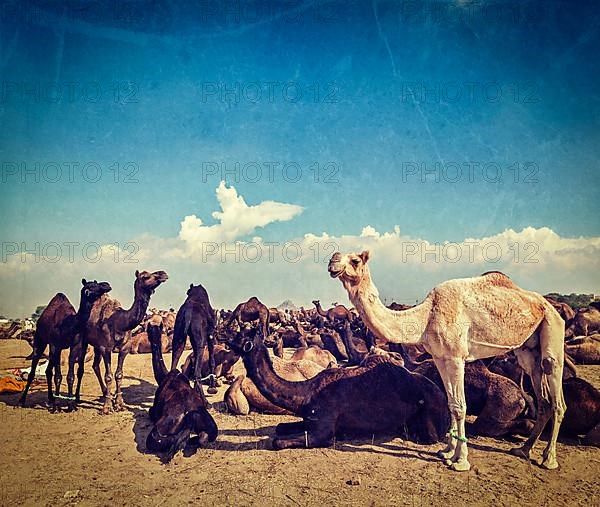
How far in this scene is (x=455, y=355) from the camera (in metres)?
7.68

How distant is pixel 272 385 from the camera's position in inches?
361

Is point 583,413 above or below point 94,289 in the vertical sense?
below

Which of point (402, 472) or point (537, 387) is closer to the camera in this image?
point (402, 472)

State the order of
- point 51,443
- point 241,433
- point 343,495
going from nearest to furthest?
1. point 343,495
2. point 51,443
3. point 241,433

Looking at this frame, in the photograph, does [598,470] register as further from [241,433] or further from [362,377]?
[241,433]

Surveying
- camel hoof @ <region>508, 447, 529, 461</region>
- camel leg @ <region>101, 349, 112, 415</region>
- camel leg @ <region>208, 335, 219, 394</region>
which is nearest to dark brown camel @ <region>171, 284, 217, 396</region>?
camel leg @ <region>208, 335, 219, 394</region>

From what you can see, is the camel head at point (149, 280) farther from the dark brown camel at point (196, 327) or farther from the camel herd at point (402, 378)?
the dark brown camel at point (196, 327)

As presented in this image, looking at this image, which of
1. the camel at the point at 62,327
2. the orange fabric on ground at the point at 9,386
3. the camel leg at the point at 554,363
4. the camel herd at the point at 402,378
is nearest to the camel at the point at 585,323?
the camel herd at the point at 402,378

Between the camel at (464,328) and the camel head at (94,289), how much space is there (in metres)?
7.07

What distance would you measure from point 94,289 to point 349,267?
7462 millimetres

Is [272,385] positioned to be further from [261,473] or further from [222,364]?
[222,364]

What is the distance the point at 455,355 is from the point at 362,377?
94.8 inches

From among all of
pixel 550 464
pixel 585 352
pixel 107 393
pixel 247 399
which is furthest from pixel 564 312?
pixel 107 393

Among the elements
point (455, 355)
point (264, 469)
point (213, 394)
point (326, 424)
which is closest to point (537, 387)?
point (455, 355)
